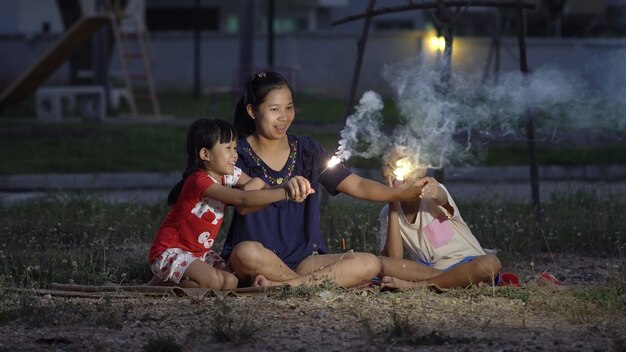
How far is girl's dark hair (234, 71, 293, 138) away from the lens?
6.33m

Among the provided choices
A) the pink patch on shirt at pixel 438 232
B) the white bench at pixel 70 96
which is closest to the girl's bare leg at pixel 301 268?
the pink patch on shirt at pixel 438 232

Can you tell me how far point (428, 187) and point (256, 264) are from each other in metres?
0.96

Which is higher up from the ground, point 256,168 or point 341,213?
point 256,168

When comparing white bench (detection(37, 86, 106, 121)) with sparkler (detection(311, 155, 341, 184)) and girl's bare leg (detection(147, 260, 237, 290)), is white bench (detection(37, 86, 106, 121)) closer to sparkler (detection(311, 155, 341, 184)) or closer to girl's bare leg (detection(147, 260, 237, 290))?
sparkler (detection(311, 155, 341, 184))

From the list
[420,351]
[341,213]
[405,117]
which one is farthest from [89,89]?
[420,351]

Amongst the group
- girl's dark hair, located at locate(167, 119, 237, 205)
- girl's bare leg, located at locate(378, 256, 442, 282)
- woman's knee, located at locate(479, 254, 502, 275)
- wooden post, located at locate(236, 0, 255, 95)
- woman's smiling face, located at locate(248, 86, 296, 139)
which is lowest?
girl's bare leg, located at locate(378, 256, 442, 282)

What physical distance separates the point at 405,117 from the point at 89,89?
12.9m

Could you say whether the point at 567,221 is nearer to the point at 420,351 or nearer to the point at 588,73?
the point at 588,73

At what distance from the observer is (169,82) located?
32312 millimetres

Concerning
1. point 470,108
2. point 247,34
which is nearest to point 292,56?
point 247,34

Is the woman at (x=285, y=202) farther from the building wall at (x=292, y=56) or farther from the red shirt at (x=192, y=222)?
the building wall at (x=292, y=56)

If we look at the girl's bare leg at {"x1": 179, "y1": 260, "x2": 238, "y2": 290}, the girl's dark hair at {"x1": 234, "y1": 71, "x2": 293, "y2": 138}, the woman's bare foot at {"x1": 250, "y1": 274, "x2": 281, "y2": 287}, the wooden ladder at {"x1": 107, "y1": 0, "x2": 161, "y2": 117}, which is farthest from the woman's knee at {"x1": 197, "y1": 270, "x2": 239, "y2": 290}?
the wooden ladder at {"x1": 107, "y1": 0, "x2": 161, "y2": 117}

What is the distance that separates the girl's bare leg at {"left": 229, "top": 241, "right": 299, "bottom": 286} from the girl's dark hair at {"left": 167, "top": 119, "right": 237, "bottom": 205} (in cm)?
53

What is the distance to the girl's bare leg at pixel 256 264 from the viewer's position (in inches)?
239
